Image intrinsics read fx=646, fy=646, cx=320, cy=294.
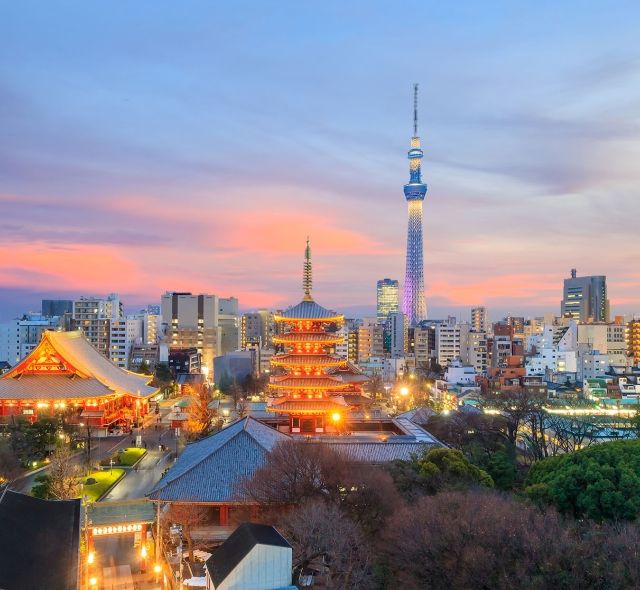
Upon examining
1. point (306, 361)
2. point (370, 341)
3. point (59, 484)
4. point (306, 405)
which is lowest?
point (59, 484)

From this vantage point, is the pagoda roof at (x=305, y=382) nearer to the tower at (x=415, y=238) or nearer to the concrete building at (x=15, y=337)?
the concrete building at (x=15, y=337)

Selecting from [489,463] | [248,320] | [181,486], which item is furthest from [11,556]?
[248,320]

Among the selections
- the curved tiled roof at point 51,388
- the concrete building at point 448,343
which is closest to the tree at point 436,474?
the curved tiled roof at point 51,388

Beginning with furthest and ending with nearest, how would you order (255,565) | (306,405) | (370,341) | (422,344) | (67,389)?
(370,341), (422,344), (67,389), (306,405), (255,565)

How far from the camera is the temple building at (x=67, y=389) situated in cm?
4456

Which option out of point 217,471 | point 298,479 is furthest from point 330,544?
point 217,471

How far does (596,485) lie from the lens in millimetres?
19781

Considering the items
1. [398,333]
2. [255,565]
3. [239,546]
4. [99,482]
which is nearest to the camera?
[255,565]

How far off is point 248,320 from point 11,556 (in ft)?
368

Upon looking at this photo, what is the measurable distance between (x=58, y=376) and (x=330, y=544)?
36.0 metres

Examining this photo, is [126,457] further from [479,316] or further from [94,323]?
[479,316]

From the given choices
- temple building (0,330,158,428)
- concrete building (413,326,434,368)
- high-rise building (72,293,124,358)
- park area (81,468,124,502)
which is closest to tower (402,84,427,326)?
concrete building (413,326,434,368)

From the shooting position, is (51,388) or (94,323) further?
(94,323)

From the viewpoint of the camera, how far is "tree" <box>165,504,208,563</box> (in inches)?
796
